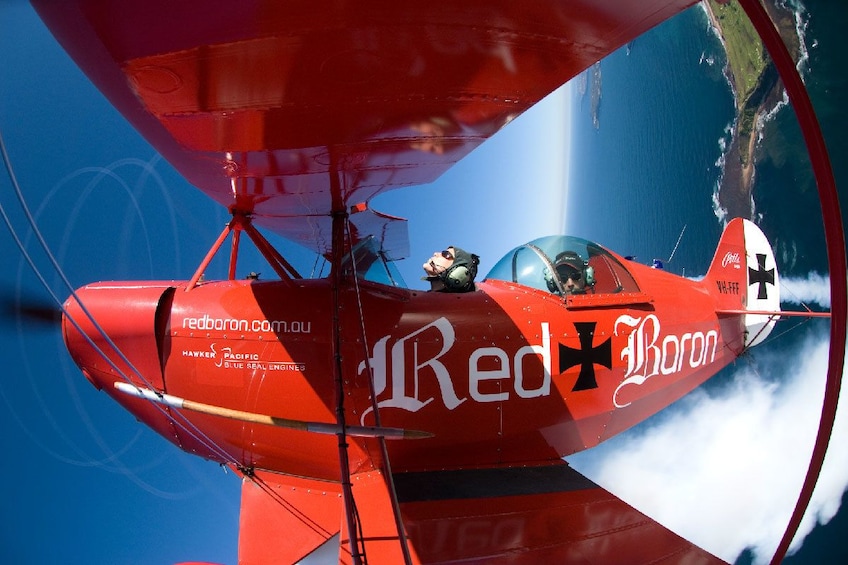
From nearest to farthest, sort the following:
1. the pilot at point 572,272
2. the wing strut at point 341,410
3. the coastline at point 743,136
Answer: the wing strut at point 341,410
the pilot at point 572,272
the coastline at point 743,136

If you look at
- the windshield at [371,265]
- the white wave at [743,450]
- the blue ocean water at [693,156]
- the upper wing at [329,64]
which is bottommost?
the white wave at [743,450]

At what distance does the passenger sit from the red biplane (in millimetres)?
38

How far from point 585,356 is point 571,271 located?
28.5 inches

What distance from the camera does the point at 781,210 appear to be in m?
10.5

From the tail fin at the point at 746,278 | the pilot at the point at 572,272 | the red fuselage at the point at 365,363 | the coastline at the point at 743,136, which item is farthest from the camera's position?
the coastline at the point at 743,136

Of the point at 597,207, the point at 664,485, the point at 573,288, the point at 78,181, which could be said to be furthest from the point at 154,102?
the point at 597,207

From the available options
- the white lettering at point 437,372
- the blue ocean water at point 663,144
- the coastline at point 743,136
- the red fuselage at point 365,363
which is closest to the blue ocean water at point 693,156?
the blue ocean water at point 663,144

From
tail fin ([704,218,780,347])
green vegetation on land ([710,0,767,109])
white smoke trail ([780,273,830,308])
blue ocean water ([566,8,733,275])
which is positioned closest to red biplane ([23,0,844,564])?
tail fin ([704,218,780,347])

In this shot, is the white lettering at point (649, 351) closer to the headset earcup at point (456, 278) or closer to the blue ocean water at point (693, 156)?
the headset earcup at point (456, 278)

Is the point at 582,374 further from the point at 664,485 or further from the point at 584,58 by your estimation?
the point at 664,485

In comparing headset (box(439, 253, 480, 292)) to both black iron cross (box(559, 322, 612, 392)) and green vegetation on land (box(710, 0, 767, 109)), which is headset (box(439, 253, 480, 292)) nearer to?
black iron cross (box(559, 322, 612, 392))

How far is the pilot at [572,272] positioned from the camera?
338 cm

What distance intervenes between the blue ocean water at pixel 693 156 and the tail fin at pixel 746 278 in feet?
5.99

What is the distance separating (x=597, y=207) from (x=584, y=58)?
120 ft
